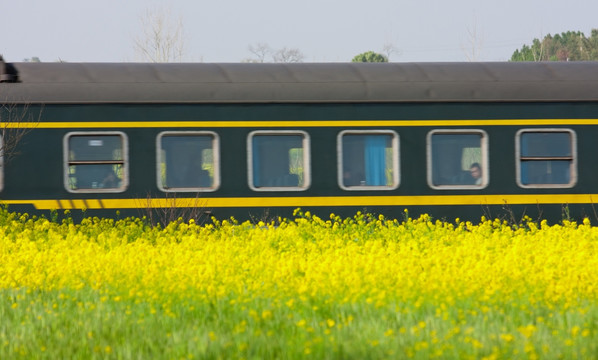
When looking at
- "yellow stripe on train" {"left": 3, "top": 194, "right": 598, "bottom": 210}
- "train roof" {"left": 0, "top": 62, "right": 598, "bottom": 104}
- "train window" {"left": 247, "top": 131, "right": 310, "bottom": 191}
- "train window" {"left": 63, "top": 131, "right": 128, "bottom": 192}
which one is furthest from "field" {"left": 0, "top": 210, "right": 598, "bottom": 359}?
"train roof" {"left": 0, "top": 62, "right": 598, "bottom": 104}

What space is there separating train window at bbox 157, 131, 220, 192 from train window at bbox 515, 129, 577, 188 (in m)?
4.35

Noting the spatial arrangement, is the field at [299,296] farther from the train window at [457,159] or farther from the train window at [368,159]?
the train window at [457,159]

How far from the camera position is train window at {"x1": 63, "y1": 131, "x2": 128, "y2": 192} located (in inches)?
489

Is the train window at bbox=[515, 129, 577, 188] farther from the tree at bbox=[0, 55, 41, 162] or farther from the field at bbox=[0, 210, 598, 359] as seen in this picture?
the tree at bbox=[0, 55, 41, 162]

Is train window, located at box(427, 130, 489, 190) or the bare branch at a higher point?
the bare branch

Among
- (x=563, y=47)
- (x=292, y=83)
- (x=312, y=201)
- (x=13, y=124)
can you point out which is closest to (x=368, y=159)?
(x=312, y=201)

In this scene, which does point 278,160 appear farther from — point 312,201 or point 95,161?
point 95,161

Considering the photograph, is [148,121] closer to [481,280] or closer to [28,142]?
[28,142]

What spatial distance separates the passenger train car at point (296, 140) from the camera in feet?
40.8

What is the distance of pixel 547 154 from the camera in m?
12.9

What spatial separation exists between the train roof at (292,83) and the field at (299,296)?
2110mm

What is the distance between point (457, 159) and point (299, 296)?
6.13 metres

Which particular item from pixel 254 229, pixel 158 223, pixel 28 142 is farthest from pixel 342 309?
pixel 28 142

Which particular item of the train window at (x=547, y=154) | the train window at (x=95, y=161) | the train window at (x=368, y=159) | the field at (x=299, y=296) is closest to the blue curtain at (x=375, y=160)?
the train window at (x=368, y=159)
